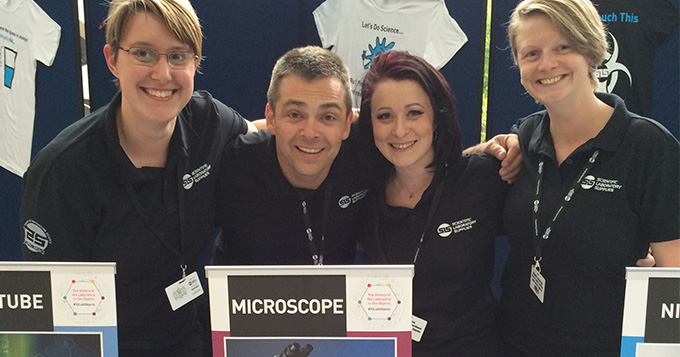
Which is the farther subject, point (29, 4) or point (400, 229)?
point (29, 4)

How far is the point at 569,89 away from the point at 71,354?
1.54 metres

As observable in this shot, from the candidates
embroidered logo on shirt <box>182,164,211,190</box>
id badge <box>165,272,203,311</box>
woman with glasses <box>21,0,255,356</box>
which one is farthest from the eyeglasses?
id badge <box>165,272,203,311</box>

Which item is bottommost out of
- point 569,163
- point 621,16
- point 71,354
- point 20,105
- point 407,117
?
point 71,354

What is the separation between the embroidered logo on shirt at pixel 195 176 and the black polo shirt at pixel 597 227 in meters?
1.06

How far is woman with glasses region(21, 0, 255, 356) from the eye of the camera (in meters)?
1.59

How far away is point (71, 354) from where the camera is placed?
1.15 meters

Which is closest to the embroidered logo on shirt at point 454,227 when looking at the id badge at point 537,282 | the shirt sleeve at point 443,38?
the id badge at point 537,282

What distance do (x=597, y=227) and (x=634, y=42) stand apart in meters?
2.12

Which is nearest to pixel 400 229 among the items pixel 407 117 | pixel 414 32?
pixel 407 117

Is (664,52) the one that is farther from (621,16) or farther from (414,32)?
(414,32)

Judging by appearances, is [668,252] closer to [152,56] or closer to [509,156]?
[509,156]

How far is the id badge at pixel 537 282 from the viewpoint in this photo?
170 cm

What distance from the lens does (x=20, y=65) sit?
367cm

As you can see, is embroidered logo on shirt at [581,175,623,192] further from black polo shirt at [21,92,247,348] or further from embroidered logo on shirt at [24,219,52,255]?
embroidered logo on shirt at [24,219,52,255]
